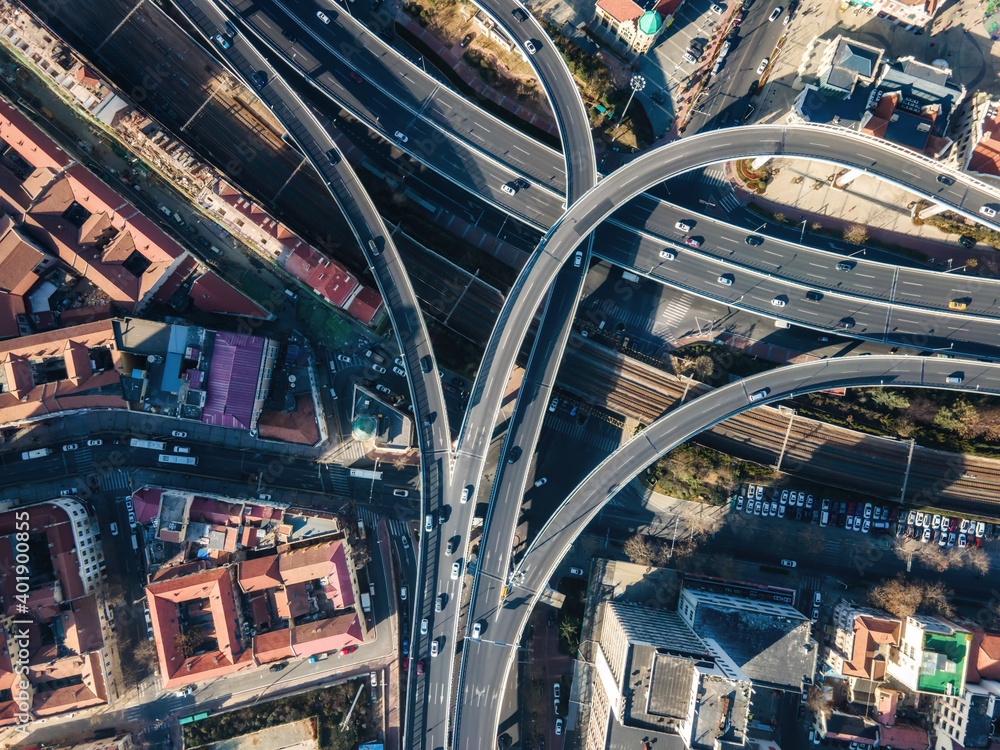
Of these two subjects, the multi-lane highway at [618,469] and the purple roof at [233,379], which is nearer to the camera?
the purple roof at [233,379]

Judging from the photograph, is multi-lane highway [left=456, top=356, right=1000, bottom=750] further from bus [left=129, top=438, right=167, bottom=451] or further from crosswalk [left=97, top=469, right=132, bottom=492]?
crosswalk [left=97, top=469, right=132, bottom=492]

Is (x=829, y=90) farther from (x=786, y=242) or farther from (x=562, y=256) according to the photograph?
(x=562, y=256)

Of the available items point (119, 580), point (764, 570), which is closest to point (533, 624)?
point (764, 570)

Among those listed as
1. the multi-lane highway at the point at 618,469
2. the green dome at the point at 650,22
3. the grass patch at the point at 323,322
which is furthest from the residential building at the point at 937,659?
the grass patch at the point at 323,322

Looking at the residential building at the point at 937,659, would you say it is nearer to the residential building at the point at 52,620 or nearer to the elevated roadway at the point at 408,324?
the elevated roadway at the point at 408,324

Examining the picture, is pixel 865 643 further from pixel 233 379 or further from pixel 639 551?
pixel 233 379

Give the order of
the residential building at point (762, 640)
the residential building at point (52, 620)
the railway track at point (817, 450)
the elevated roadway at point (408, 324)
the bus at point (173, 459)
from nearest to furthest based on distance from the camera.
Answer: the residential building at point (762, 640)
the residential building at point (52, 620)
the elevated roadway at point (408, 324)
the railway track at point (817, 450)
the bus at point (173, 459)
